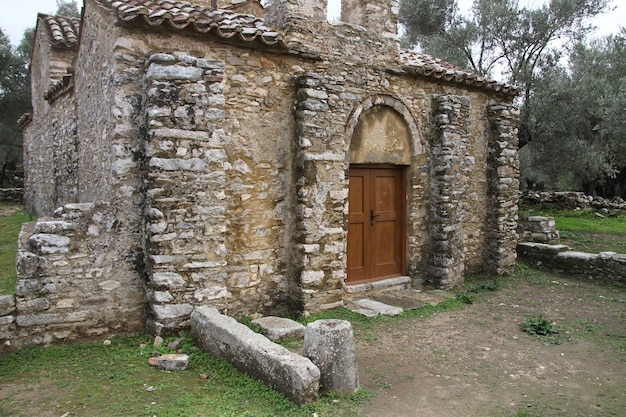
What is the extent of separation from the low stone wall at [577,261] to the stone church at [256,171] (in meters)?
1.26

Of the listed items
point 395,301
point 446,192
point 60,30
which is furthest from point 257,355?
point 60,30

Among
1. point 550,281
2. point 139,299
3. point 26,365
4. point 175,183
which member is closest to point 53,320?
point 26,365

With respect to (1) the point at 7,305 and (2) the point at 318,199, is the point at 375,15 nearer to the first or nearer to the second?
(2) the point at 318,199

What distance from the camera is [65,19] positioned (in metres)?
13.7

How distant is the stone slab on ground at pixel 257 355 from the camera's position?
4.06 meters

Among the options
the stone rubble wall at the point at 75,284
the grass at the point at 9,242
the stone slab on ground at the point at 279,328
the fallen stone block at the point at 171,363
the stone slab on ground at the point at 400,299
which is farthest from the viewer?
the stone slab on ground at the point at 400,299

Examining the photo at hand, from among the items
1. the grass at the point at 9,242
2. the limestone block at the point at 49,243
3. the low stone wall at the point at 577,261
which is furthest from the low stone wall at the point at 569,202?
the limestone block at the point at 49,243

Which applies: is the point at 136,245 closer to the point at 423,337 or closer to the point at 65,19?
the point at 423,337

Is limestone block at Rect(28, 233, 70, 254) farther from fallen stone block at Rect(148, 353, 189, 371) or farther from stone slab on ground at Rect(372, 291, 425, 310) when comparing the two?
stone slab on ground at Rect(372, 291, 425, 310)

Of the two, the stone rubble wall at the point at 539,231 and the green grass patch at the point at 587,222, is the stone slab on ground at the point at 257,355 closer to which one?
the stone rubble wall at the point at 539,231

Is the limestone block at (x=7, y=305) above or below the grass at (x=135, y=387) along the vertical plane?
above

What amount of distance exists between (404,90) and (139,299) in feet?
18.1

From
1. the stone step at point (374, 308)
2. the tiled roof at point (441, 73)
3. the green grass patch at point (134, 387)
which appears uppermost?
the tiled roof at point (441, 73)

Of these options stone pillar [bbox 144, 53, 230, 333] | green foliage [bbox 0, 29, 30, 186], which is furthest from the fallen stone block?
green foliage [bbox 0, 29, 30, 186]
